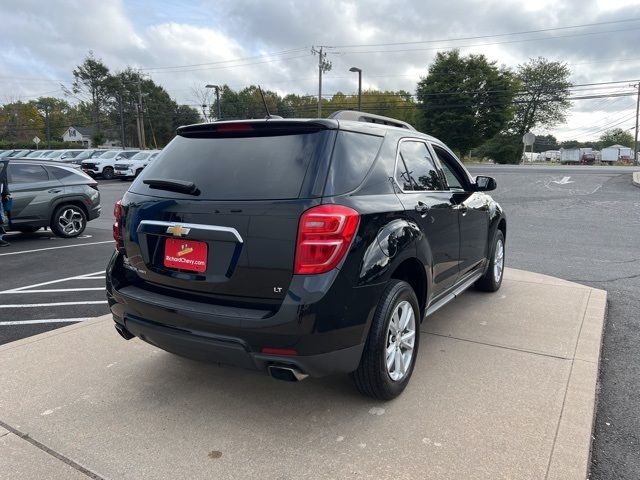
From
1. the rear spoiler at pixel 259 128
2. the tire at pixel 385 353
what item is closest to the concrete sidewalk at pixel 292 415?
the tire at pixel 385 353

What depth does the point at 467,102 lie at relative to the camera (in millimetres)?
52969

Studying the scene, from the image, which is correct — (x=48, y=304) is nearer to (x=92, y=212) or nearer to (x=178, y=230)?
(x=178, y=230)

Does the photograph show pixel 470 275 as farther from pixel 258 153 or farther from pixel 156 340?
pixel 156 340

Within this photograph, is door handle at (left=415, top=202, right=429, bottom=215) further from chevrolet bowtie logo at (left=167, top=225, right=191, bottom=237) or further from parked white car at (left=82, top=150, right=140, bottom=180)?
parked white car at (left=82, top=150, right=140, bottom=180)

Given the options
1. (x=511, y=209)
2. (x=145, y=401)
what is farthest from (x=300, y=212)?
(x=511, y=209)

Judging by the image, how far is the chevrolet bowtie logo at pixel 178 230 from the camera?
270cm

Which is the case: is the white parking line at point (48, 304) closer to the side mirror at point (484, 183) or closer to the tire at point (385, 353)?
the tire at point (385, 353)

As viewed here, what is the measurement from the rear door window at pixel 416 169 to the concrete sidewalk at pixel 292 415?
1.30 m

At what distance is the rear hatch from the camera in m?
2.53

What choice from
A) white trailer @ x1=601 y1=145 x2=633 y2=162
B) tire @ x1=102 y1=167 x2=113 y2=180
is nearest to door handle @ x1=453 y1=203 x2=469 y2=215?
tire @ x1=102 y1=167 x2=113 y2=180

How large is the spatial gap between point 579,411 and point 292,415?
1712mm

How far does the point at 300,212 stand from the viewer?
8.20 feet

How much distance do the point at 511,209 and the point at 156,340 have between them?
13365 millimetres

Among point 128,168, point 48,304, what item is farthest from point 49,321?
point 128,168
